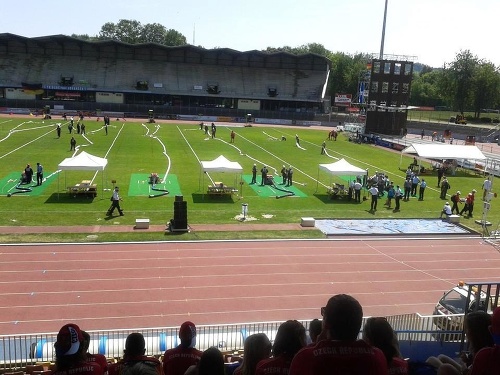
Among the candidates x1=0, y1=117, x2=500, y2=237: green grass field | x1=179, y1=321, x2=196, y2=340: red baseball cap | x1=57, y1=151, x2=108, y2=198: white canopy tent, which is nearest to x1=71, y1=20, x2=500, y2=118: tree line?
x1=0, y1=117, x2=500, y2=237: green grass field

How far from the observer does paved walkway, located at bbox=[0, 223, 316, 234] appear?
20219 mm

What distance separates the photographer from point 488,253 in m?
20.0

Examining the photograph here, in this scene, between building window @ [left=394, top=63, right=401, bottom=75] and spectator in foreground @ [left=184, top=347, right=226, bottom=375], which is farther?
building window @ [left=394, top=63, right=401, bottom=75]

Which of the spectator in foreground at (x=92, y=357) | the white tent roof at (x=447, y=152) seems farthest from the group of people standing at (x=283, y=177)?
the spectator in foreground at (x=92, y=357)

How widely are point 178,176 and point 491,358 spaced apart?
94.1 feet

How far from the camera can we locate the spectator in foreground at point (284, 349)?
13.6ft

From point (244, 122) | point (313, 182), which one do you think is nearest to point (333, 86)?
point (244, 122)

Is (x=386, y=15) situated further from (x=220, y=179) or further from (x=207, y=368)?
(x=207, y=368)

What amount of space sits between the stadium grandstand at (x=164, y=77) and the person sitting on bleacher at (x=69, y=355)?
242 feet

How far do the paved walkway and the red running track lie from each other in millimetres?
1858

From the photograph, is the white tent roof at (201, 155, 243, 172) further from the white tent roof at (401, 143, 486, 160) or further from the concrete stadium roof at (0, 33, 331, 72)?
the concrete stadium roof at (0, 33, 331, 72)

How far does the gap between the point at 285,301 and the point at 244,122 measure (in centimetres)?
6228

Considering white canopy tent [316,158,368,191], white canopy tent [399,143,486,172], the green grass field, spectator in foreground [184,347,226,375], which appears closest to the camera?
spectator in foreground [184,347,226,375]

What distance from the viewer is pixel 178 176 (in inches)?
1256
